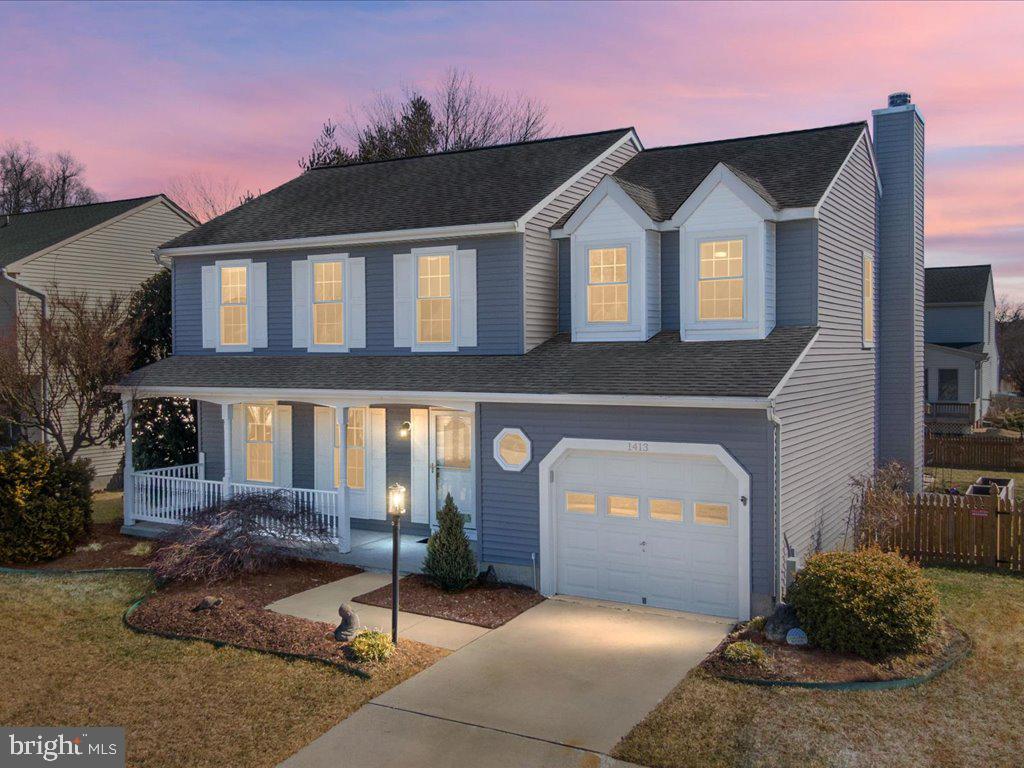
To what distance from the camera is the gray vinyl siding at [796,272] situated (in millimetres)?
A: 13148

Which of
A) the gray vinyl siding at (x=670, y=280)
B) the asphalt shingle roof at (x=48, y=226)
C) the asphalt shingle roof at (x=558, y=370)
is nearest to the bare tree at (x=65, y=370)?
the asphalt shingle roof at (x=558, y=370)

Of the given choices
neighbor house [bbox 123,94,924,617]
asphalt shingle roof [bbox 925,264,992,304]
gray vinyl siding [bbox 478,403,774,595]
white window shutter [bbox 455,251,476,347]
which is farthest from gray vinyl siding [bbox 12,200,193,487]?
asphalt shingle roof [bbox 925,264,992,304]

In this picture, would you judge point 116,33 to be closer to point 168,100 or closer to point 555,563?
point 168,100

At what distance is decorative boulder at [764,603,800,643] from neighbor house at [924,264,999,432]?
1061 inches

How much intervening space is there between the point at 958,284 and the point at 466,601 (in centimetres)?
3827

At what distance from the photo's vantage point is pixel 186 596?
12.1m

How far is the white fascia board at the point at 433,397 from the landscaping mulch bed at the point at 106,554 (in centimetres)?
298

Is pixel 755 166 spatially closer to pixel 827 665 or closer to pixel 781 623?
pixel 781 623

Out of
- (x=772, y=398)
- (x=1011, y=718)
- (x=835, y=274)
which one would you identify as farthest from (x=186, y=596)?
(x=835, y=274)

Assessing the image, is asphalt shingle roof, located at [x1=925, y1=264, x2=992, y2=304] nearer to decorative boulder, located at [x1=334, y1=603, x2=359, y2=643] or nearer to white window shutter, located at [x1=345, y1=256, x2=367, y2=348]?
white window shutter, located at [x1=345, y1=256, x2=367, y2=348]

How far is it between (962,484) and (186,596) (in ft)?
66.2

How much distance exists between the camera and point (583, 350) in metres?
14.1

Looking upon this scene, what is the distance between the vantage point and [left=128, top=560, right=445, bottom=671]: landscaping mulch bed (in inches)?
400

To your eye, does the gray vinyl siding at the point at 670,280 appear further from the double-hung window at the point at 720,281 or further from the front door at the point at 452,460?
the front door at the point at 452,460
